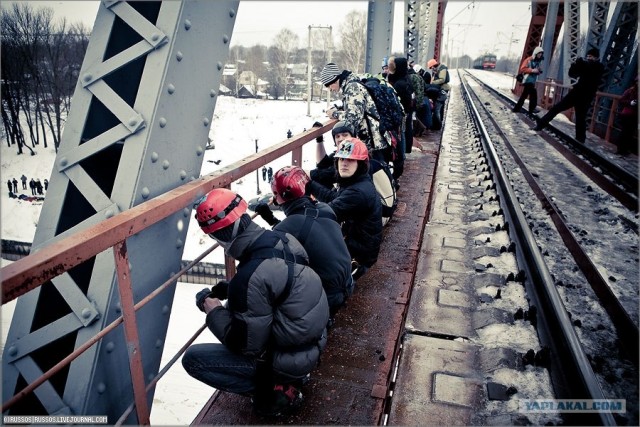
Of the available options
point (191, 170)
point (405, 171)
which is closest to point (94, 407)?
point (191, 170)

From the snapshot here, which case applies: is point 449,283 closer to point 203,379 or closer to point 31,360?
point 203,379

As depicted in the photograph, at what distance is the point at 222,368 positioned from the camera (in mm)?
2406

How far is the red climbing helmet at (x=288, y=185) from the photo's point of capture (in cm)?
296

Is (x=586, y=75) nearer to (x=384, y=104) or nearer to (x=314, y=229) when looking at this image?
(x=384, y=104)

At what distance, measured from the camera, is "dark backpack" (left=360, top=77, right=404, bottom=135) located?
5.34 m

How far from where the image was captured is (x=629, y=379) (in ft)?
9.27

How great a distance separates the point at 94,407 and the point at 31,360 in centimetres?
36

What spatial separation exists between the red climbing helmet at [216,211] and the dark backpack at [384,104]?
3.48m

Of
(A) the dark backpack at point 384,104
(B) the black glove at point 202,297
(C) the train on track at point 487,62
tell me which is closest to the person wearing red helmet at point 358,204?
(B) the black glove at point 202,297

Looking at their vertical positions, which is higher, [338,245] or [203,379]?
[338,245]

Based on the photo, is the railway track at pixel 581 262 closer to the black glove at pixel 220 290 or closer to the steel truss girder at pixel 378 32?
the black glove at pixel 220 290

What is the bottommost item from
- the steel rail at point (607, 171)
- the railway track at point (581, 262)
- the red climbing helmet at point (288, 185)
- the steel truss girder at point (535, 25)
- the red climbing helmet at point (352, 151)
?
the railway track at point (581, 262)

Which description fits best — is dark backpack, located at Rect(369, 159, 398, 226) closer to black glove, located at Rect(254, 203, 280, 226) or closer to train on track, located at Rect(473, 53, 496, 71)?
black glove, located at Rect(254, 203, 280, 226)

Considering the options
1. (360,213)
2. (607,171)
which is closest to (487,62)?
(607,171)
